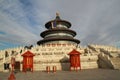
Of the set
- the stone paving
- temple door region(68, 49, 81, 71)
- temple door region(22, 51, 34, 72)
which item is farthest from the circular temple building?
the stone paving

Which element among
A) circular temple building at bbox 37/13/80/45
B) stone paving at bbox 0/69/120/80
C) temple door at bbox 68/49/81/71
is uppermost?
circular temple building at bbox 37/13/80/45

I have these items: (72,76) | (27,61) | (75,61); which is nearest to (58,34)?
(75,61)

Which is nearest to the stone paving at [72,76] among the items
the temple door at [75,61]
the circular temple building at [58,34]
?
the temple door at [75,61]

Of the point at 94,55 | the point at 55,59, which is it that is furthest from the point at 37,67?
the point at 94,55

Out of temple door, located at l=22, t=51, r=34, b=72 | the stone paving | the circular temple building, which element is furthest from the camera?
the circular temple building

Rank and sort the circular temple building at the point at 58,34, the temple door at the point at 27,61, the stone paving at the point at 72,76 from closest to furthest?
the stone paving at the point at 72,76, the temple door at the point at 27,61, the circular temple building at the point at 58,34

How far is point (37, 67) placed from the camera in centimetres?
2822

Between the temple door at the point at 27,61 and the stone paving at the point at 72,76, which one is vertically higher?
the temple door at the point at 27,61

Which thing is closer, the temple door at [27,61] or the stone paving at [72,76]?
the stone paving at [72,76]

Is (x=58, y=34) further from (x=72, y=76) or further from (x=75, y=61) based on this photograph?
(x=72, y=76)

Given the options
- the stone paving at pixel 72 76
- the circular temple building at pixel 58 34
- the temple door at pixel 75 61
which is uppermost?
the circular temple building at pixel 58 34

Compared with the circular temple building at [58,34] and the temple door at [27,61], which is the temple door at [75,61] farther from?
the circular temple building at [58,34]

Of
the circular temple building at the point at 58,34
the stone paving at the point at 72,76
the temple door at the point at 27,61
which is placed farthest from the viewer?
the circular temple building at the point at 58,34

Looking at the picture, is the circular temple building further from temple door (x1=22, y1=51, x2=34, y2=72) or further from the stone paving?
the stone paving
